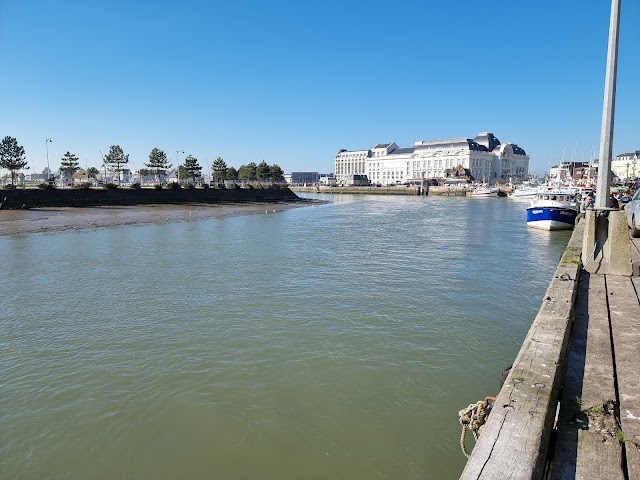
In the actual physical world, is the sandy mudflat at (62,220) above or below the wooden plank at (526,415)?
below

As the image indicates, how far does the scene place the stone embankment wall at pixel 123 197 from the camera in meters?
51.1

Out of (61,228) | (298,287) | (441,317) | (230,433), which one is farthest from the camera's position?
(61,228)

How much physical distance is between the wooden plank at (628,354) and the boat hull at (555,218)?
96.3ft

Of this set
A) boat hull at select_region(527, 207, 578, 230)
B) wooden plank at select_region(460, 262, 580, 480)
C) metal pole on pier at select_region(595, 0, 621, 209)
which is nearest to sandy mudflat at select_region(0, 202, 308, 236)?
boat hull at select_region(527, 207, 578, 230)

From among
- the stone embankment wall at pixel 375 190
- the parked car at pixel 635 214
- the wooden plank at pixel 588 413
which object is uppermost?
the stone embankment wall at pixel 375 190

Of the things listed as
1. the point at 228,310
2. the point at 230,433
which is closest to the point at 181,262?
the point at 228,310

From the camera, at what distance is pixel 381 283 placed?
15172mm

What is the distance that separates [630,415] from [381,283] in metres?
11.1

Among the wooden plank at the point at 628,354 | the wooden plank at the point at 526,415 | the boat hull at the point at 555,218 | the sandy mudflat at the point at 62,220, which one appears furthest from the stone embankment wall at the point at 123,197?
the wooden plank at the point at 526,415

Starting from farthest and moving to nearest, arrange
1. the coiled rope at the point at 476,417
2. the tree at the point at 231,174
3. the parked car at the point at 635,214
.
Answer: the tree at the point at 231,174, the parked car at the point at 635,214, the coiled rope at the point at 476,417

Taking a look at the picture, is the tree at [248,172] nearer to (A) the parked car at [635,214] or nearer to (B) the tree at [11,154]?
(B) the tree at [11,154]

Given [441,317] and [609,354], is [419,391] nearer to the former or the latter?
[609,354]

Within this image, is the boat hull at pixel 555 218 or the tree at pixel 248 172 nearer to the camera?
the boat hull at pixel 555 218

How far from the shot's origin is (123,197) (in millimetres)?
63281
